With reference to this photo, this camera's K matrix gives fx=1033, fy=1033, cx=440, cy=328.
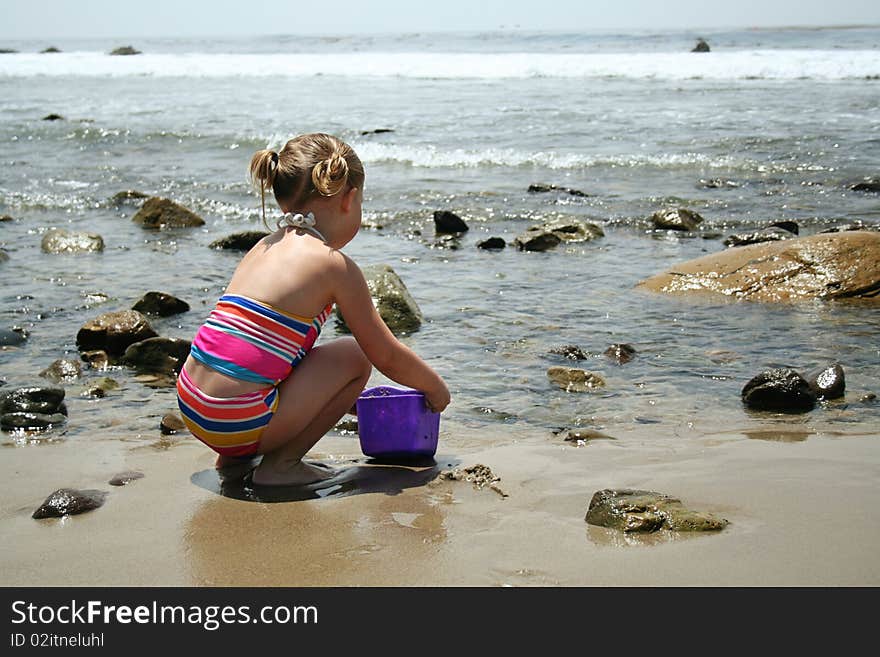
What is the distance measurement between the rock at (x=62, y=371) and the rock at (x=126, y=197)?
617 centimetres

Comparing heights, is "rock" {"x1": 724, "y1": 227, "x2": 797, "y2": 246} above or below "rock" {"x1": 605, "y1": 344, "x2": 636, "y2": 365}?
above

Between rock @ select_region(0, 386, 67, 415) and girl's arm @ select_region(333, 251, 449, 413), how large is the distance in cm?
164

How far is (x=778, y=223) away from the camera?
9.09 m

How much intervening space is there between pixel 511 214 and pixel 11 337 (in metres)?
5.56

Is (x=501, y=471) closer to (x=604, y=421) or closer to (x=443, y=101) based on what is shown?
(x=604, y=421)

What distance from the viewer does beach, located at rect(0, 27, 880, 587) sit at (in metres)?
2.98

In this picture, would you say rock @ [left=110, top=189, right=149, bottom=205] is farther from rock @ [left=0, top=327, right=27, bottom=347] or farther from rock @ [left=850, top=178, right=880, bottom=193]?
rock @ [left=850, top=178, right=880, bottom=193]

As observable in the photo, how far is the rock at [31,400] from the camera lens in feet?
14.7

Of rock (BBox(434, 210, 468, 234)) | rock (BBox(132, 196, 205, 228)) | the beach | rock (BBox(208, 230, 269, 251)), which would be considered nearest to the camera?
the beach

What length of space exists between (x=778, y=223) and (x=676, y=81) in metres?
18.1

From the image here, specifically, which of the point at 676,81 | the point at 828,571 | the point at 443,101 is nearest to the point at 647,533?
the point at 828,571

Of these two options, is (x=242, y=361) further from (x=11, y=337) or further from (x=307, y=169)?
(x=11, y=337)

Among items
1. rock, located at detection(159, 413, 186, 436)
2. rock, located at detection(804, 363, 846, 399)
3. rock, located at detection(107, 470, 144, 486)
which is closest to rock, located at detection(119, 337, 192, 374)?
rock, located at detection(159, 413, 186, 436)

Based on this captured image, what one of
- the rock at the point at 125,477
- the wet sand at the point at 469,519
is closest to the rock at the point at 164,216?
the wet sand at the point at 469,519
